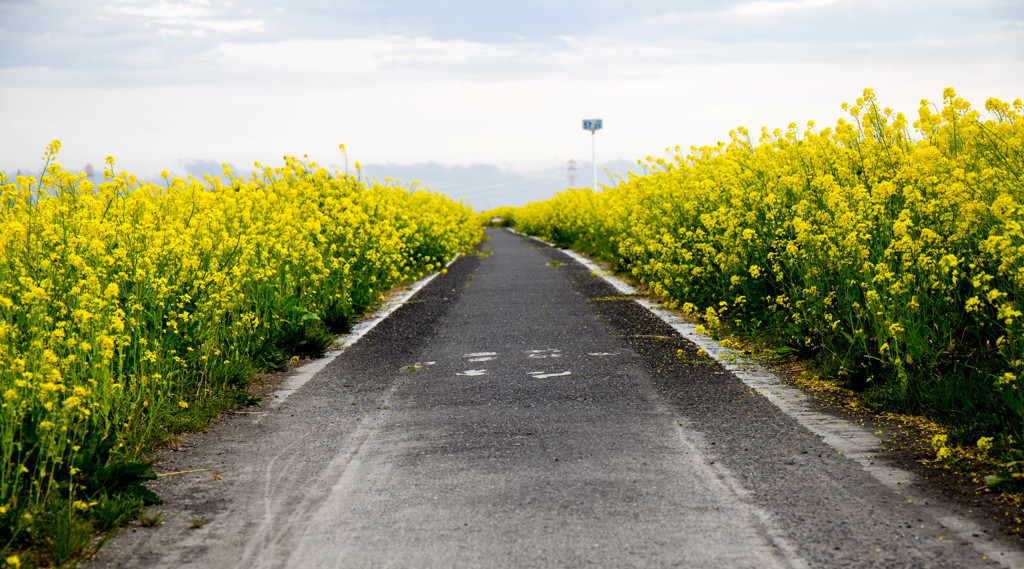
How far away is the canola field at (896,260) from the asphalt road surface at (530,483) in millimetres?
851

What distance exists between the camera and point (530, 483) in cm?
421

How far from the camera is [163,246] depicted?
634cm

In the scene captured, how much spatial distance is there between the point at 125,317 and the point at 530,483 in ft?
9.73

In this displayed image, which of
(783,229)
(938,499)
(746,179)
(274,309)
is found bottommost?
(938,499)

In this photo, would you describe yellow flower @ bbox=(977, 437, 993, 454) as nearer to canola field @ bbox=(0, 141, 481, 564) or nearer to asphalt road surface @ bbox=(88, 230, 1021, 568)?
asphalt road surface @ bbox=(88, 230, 1021, 568)

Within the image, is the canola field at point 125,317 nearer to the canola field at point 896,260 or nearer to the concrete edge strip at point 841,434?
the concrete edge strip at point 841,434

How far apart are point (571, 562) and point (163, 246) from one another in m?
4.48

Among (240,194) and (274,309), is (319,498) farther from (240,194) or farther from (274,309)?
(240,194)

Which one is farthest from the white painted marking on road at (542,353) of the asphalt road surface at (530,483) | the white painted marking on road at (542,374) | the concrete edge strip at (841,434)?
the concrete edge strip at (841,434)

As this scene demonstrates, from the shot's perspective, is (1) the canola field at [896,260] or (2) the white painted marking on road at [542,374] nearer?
(1) the canola field at [896,260]

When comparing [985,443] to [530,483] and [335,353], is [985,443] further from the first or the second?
[335,353]

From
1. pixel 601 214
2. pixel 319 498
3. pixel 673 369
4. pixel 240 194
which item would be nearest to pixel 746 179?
pixel 673 369

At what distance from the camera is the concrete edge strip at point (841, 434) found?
132 inches

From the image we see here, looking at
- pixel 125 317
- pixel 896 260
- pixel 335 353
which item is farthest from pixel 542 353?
pixel 125 317
